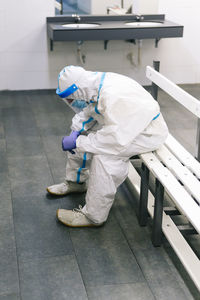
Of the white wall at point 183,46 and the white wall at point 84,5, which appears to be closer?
the white wall at point 84,5

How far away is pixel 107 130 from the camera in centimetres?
231

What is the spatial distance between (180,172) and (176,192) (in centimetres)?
23

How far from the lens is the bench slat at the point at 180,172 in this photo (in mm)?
2121

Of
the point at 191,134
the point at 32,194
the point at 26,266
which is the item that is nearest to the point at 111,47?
the point at 191,134

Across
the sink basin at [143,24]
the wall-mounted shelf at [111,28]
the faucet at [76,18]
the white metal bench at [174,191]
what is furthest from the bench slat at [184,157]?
the faucet at [76,18]

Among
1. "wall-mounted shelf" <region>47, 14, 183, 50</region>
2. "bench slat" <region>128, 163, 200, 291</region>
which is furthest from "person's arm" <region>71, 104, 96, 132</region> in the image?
→ "wall-mounted shelf" <region>47, 14, 183, 50</region>

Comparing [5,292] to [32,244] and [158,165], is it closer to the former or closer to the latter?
[32,244]

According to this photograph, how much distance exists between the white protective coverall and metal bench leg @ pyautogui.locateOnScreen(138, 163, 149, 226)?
11cm

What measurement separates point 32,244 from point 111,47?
3.19 metres

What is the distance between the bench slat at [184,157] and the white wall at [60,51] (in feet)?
8.59

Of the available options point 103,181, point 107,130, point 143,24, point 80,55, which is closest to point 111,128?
point 107,130

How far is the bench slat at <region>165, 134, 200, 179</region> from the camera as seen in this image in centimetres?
233

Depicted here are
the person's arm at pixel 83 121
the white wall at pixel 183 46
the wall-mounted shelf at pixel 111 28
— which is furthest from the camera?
the white wall at pixel 183 46

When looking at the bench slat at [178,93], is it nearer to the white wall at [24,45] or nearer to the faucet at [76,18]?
the faucet at [76,18]
